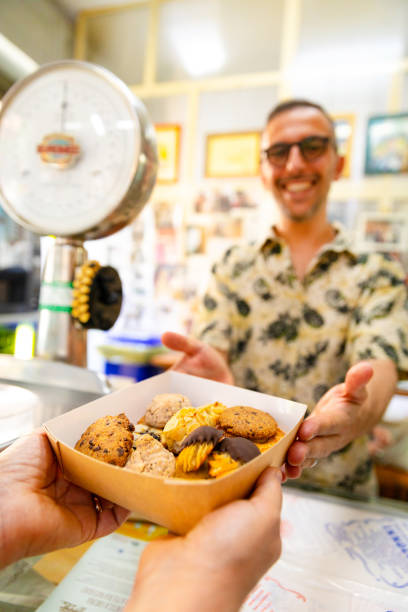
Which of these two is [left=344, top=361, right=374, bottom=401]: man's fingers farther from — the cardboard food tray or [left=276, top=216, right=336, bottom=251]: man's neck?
[left=276, top=216, right=336, bottom=251]: man's neck

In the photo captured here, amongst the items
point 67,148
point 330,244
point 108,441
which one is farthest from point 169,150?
point 108,441

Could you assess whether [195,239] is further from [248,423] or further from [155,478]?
[155,478]

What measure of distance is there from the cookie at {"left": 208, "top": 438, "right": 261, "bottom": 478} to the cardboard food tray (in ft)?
0.07

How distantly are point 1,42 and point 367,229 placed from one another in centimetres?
179

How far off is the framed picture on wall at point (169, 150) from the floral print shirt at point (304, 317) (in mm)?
1216

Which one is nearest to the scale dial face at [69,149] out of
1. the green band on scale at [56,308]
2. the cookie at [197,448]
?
the green band on scale at [56,308]

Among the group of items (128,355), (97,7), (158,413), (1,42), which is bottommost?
(128,355)

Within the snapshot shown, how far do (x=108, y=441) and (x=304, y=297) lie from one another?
0.88 meters

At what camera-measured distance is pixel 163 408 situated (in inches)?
23.0

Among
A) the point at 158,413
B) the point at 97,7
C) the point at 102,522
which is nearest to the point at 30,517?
the point at 102,522

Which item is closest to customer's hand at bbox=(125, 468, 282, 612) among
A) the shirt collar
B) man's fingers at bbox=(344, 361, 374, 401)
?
man's fingers at bbox=(344, 361, 374, 401)

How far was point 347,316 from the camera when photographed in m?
1.17

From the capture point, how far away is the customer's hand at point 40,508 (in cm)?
40

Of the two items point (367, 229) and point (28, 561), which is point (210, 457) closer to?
point (28, 561)
